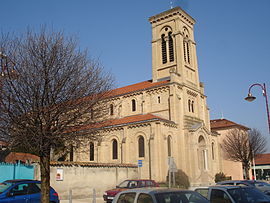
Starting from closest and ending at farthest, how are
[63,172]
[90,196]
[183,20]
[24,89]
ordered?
[24,89] < [63,172] < [90,196] < [183,20]

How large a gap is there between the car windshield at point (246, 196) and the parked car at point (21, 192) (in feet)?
27.7

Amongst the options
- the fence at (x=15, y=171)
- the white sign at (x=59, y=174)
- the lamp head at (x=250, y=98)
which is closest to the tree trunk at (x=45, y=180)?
the fence at (x=15, y=171)

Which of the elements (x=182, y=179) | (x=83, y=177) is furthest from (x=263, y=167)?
(x=83, y=177)

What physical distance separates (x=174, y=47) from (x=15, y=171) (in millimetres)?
28049

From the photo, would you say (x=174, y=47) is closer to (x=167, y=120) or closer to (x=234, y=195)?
(x=167, y=120)

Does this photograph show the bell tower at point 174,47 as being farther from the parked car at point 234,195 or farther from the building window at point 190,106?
the parked car at point 234,195

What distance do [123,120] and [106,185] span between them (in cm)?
1156

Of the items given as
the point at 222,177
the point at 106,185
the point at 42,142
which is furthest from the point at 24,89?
the point at 222,177

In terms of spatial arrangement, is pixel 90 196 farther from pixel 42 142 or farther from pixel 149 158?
pixel 42 142

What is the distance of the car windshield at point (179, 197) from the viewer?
7.13 metres

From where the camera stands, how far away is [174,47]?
41.1m

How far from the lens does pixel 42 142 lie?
1140 centimetres

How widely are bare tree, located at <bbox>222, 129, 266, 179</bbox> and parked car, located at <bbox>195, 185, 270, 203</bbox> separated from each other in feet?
115

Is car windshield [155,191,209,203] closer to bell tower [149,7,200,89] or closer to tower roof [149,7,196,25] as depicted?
bell tower [149,7,200,89]
